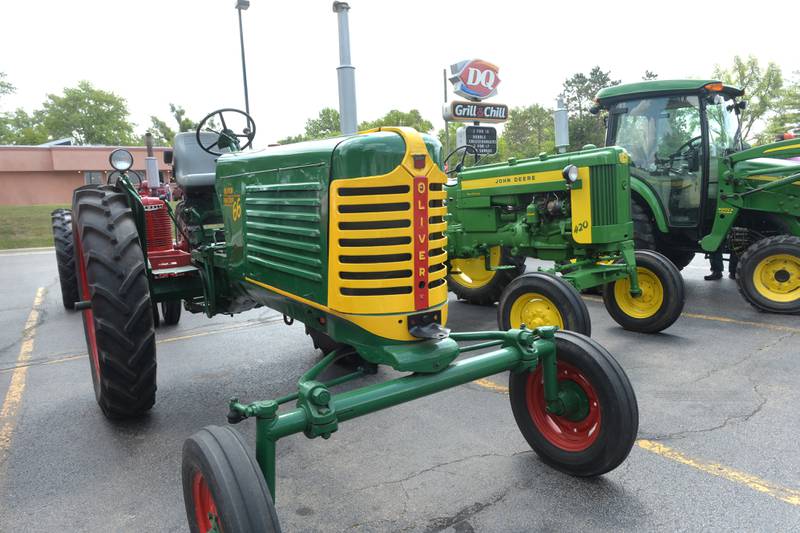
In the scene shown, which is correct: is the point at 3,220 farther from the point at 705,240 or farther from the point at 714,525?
the point at 714,525

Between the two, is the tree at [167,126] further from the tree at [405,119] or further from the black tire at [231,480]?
the black tire at [231,480]

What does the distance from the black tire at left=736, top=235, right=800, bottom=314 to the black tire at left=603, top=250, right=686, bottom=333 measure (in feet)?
3.83

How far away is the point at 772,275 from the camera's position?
5719 millimetres

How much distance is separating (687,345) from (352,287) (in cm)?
362

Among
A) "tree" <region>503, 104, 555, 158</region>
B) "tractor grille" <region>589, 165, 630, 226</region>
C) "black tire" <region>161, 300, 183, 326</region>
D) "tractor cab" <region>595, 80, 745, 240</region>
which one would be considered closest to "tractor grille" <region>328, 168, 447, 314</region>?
"tractor grille" <region>589, 165, 630, 226</region>

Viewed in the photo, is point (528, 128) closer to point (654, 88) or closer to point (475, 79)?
point (475, 79)

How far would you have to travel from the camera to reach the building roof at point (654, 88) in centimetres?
620

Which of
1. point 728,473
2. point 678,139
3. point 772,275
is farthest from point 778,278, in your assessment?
point 728,473

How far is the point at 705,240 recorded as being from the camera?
6.32 meters

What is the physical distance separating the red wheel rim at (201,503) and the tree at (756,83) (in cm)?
4791

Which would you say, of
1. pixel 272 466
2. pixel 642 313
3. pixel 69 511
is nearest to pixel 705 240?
pixel 642 313

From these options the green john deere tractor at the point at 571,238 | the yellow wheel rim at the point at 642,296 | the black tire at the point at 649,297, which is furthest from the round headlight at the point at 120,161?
the yellow wheel rim at the point at 642,296

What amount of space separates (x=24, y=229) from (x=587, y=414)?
21.9 metres

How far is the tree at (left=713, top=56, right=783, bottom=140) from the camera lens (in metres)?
41.6
